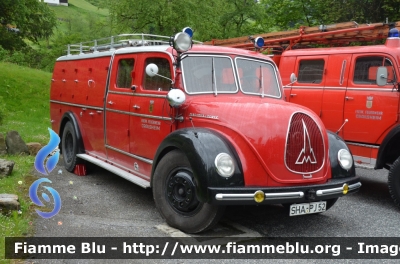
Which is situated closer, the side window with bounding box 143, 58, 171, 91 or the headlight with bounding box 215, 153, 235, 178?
the headlight with bounding box 215, 153, 235, 178

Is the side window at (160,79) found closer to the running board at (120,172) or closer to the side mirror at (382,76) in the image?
the running board at (120,172)

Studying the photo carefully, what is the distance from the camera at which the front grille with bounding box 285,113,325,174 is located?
4797 millimetres

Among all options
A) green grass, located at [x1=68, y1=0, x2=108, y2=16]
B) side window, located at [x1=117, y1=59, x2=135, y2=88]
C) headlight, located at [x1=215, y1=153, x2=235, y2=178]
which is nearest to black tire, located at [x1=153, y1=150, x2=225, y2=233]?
headlight, located at [x1=215, y1=153, x2=235, y2=178]

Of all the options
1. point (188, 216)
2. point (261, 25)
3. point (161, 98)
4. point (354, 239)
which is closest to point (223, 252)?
point (188, 216)

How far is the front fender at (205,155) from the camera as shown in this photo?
14.7ft

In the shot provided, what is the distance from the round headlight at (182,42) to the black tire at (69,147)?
358 centimetres

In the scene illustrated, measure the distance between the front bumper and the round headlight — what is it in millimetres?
1858

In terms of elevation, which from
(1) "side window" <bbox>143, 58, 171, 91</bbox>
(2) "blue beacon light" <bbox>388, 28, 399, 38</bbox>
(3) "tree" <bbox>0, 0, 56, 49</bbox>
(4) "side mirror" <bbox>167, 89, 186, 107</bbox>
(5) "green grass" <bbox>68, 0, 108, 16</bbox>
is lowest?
(4) "side mirror" <bbox>167, 89, 186, 107</bbox>

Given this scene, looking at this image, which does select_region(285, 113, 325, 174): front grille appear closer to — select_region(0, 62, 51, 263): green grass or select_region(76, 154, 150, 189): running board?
select_region(76, 154, 150, 189): running board

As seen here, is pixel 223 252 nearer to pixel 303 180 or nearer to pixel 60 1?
pixel 303 180

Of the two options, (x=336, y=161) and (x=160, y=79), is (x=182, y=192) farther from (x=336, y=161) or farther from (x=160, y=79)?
(x=336, y=161)

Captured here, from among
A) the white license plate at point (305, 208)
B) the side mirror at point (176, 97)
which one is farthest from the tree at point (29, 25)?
the white license plate at point (305, 208)

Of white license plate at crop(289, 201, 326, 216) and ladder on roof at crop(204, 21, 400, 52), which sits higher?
ladder on roof at crop(204, 21, 400, 52)

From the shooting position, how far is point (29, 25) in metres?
22.6
